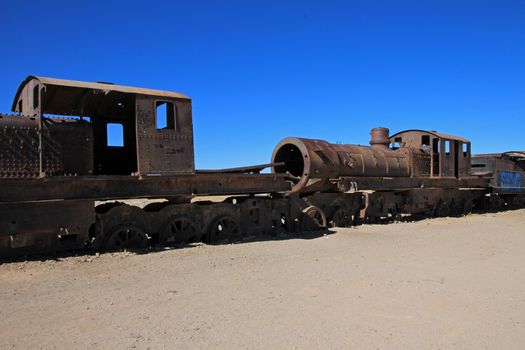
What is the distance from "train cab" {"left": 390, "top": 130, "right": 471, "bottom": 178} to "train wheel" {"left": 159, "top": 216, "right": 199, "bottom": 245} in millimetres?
10072

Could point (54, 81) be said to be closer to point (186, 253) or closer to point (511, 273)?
point (186, 253)

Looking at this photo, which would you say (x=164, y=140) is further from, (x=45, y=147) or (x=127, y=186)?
(x=45, y=147)

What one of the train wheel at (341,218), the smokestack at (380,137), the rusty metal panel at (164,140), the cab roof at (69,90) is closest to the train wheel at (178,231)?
the rusty metal panel at (164,140)

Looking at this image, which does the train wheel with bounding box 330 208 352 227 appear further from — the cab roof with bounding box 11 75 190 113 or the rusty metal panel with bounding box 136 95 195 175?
the cab roof with bounding box 11 75 190 113

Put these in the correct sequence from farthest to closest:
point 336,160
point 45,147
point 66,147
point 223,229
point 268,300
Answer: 1. point 336,160
2. point 223,229
3. point 66,147
4. point 45,147
5. point 268,300

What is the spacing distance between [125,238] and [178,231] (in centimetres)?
121

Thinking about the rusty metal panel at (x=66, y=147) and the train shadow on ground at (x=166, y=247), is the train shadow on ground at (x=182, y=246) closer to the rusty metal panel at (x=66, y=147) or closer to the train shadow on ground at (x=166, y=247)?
the train shadow on ground at (x=166, y=247)

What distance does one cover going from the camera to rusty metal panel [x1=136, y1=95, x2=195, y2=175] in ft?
28.5

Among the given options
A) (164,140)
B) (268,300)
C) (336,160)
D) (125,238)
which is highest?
(164,140)

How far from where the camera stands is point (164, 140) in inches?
353

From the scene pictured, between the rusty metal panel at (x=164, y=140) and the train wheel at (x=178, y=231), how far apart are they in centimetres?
111

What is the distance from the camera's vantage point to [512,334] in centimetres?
448

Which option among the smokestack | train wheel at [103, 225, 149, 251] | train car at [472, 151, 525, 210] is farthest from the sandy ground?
train car at [472, 151, 525, 210]

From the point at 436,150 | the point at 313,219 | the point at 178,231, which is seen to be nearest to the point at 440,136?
the point at 436,150
